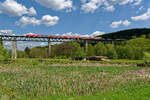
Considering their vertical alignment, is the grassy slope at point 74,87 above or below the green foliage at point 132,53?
below

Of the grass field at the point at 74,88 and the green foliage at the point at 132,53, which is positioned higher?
the green foliage at the point at 132,53

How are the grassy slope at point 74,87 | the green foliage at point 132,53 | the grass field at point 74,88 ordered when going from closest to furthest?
the grass field at point 74,88, the grassy slope at point 74,87, the green foliage at point 132,53

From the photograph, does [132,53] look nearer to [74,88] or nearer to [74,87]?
[74,87]

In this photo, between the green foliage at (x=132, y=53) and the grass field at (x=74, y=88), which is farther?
the green foliage at (x=132, y=53)

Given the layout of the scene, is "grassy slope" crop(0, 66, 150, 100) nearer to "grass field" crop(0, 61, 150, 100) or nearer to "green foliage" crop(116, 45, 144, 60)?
"grass field" crop(0, 61, 150, 100)

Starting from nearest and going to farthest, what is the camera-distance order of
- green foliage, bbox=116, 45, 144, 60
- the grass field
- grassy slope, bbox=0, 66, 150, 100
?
the grass field, grassy slope, bbox=0, 66, 150, 100, green foliage, bbox=116, 45, 144, 60

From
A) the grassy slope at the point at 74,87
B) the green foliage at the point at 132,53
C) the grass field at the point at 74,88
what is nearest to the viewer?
the grass field at the point at 74,88

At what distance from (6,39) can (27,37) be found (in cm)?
953

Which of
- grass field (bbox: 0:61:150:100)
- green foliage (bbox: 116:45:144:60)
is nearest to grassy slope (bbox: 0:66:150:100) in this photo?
grass field (bbox: 0:61:150:100)

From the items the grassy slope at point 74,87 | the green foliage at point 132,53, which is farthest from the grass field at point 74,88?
the green foliage at point 132,53

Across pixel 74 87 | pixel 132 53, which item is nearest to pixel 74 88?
pixel 74 87

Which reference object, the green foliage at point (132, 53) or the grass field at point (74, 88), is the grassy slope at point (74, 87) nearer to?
the grass field at point (74, 88)

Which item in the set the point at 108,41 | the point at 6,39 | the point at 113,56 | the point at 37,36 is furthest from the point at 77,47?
the point at 108,41

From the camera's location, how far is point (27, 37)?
63344 mm
